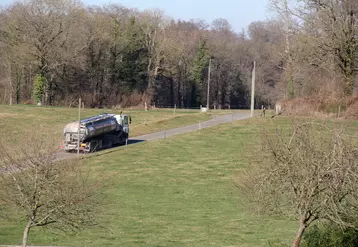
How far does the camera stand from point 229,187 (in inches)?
1384

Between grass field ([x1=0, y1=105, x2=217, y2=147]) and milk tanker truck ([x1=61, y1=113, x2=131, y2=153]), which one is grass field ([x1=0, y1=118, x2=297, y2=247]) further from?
grass field ([x1=0, y1=105, x2=217, y2=147])

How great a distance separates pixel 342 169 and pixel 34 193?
7266mm

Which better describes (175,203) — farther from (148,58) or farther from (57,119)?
(148,58)

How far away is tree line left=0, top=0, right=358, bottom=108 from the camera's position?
60375 millimetres

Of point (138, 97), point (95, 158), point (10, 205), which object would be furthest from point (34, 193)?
point (138, 97)

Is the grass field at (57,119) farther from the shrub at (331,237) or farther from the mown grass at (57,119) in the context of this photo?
the shrub at (331,237)

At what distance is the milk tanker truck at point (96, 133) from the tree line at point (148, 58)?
20.5 metres

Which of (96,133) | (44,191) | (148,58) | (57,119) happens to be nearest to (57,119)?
(57,119)

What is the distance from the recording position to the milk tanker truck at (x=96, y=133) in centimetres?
4584

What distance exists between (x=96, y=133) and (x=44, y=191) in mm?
31935

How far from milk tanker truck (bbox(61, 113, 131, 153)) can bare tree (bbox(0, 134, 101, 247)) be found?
2802 centimetres

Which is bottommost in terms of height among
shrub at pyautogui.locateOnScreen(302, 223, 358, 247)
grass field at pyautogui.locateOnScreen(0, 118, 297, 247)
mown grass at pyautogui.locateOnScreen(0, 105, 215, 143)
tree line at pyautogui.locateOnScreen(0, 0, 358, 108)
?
grass field at pyautogui.locateOnScreen(0, 118, 297, 247)

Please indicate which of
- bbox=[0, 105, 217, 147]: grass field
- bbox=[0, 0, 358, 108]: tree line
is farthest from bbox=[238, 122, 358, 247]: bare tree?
bbox=[0, 0, 358, 108]: tree line

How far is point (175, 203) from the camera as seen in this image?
101 ft
